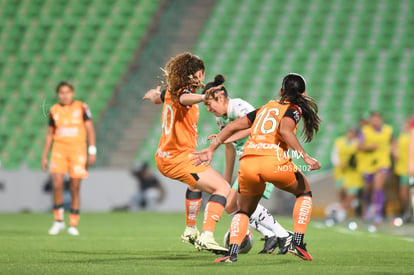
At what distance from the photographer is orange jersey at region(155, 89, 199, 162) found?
7406 mm

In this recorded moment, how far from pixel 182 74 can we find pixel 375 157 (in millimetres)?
8346

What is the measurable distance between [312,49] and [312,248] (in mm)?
13447

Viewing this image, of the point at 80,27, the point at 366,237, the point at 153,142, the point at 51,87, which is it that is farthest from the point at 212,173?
the point at 80,27

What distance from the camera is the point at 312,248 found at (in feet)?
27.6

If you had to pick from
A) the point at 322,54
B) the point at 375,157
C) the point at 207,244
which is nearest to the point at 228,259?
the point at 207,244

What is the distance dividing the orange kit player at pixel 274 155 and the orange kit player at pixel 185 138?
0.72 m

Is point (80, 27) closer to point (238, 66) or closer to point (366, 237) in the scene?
point (238, 66)

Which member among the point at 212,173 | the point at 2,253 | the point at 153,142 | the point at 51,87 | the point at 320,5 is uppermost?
the point at 320,5

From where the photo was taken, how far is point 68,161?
10977 mm

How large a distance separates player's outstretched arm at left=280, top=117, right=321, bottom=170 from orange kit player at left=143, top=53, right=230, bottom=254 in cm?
109

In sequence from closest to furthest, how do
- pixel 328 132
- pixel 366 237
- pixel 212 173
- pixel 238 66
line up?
pixel 212 173 < pixel 366 237 < pixel 328 132 < pixel 238 66

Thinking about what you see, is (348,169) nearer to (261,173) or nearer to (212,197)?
(212,197)

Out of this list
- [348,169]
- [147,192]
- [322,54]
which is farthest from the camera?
[322,54]

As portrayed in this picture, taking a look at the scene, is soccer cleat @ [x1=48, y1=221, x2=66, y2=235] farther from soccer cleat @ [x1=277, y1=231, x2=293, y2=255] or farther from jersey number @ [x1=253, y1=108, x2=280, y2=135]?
jersey number @ [x1=253, y1=108, x2=280, y2=135]
